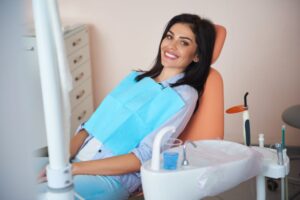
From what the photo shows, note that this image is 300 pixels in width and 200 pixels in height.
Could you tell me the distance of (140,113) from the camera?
1499 mm

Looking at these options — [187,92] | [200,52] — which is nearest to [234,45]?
[200,52]

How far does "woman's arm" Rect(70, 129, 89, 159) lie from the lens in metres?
1.58

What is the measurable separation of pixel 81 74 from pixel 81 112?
227 millimetres

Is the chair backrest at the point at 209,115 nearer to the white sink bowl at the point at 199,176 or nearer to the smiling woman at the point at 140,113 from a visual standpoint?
the smiling woman at the point at 140,113

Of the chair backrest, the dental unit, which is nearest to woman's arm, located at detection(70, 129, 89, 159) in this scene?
the chair backrest

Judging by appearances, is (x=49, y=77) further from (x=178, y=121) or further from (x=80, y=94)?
(x=80, y=94)

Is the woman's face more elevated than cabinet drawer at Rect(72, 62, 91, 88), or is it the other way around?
the woman's face

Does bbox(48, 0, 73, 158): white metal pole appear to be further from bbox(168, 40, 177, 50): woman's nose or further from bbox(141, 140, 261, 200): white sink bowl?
bbox(168, 40, 177, 50): woman's nose

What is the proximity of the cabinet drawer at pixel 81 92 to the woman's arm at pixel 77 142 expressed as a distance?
37.5 inches

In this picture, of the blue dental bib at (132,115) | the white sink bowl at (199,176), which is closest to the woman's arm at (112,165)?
the blue dental bib at (132,115)

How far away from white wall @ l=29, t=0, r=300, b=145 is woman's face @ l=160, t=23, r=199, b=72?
1100 millimetres

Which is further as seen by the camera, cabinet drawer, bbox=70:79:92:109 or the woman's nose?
cabinet drawer, bbox=70:79:92:109

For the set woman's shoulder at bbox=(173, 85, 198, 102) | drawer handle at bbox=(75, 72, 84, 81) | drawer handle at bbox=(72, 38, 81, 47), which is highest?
drawer handle at bbox=(72, 38, 81, 47)

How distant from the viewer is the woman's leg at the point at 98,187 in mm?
1372
